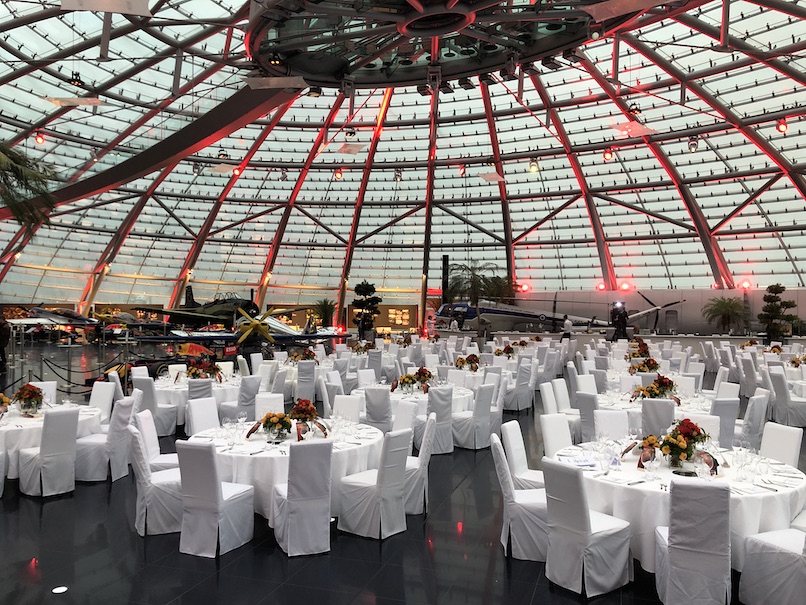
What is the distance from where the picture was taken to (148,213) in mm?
30875

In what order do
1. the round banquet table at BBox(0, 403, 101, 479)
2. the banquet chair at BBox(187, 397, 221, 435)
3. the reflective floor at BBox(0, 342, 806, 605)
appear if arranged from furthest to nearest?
the banquet chair at BBox(187, 397, 221, 435) → the round banquet table at BBox(0, 403, 101, 479) → the reflective floor at BBox(0, 342, 806, 605)

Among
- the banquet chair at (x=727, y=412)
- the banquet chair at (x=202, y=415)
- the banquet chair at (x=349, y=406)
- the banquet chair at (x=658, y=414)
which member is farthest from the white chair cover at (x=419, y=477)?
the banquet chair at (x=727, y=412)

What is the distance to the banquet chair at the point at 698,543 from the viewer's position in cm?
431

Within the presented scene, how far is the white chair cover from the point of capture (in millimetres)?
6496

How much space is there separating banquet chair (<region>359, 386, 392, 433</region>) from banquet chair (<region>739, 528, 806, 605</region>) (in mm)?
5074

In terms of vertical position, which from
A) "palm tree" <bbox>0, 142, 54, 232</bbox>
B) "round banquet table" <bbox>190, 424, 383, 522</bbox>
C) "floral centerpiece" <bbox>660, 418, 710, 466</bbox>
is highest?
"palm tree" <bbox>0, 142, 54, 232</bbox>

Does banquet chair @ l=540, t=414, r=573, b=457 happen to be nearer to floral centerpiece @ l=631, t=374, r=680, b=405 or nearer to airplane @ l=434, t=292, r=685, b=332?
floral centerpiece @ l=631, t=374, r=680, b=405

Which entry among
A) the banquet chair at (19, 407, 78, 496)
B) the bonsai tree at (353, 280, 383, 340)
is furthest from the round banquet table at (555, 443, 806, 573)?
the bonsai tree at (353, 280, 383, 340)

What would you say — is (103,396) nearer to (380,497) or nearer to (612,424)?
(380,497)

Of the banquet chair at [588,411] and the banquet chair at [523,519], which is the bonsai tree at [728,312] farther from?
the banquet chair at [523,519]

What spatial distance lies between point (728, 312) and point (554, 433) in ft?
77.2

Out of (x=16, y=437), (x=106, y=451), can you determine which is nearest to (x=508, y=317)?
(x=106, y=451)

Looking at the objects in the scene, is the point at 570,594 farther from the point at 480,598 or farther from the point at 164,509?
the point at 164,509

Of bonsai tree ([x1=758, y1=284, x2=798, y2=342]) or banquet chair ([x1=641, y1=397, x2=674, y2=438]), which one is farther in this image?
bonsai tree ([x1=758, y1=284, x2=798, y2=342])
